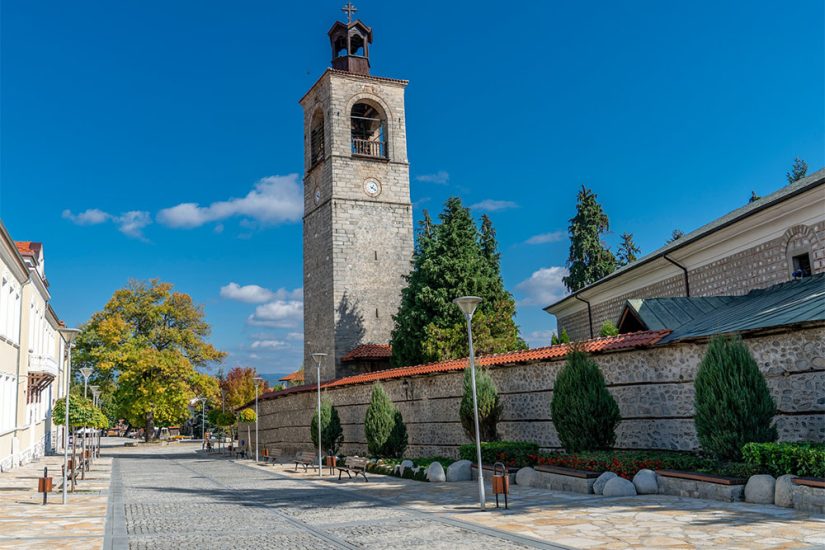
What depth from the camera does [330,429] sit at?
25422mm

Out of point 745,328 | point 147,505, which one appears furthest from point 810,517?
point 147,505

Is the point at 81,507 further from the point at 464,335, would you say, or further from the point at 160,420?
the point at 160,420

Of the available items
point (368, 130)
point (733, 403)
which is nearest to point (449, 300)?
point (368, 130)

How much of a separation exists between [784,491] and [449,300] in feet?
73.9

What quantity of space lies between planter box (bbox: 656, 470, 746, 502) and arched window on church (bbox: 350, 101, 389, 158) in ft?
94.1

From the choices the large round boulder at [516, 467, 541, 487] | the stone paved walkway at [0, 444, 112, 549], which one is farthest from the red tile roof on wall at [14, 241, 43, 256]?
the large round boulder at [516, 467, 541, 487]

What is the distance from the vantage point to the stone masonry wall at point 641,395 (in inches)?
463

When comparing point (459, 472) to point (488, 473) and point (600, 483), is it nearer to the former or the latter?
point (488, 473)

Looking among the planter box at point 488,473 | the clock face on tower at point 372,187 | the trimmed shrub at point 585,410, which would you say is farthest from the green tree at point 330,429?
the clock face on tower at point 372,187

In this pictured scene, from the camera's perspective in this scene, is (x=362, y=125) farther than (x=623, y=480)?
Yes

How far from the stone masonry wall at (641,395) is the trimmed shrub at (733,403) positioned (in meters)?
0.67

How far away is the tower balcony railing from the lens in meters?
38.6

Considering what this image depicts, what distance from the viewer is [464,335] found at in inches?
1222

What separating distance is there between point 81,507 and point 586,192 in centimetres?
4055
